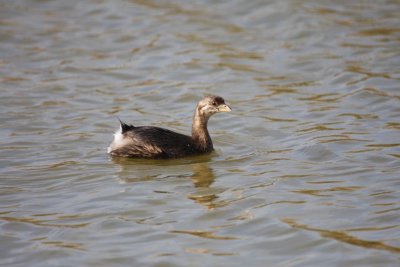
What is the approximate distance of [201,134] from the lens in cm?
965

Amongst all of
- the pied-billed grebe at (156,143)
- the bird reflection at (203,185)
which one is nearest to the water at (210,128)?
the bird reflection at (203,185)

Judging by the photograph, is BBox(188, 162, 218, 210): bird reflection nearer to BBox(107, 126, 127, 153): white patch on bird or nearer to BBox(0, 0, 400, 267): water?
BBox(0, 0, 400, 267): water

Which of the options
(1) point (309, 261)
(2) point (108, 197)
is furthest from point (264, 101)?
(1) point (309, 261)

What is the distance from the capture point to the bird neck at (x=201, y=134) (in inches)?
377

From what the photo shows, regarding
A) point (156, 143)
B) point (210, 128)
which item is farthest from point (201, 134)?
point (210, 128)

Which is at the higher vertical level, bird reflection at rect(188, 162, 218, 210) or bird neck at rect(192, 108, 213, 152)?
bird neck at rect(192, 108, 213, 152)

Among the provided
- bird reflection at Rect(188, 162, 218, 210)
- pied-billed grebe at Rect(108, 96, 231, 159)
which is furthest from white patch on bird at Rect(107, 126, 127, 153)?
bird reflection at Rect(188, 162, 218, 210)

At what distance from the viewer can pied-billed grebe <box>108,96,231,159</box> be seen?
30.2ft

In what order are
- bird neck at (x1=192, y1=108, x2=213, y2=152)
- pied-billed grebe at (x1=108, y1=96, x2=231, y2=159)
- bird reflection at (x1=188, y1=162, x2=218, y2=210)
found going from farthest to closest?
bird neck at (x1=192, y1=108, x2=213, y2=152), pied-billed grebe at (x1=108, y1=96, x2=231, y2=159), bird reflection at (x1=188, y1=162, x2=218, y2=210)

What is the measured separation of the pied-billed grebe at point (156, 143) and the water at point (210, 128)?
0.13 meters

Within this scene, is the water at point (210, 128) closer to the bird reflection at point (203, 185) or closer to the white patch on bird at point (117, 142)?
the bird reflection at point (203, 185)

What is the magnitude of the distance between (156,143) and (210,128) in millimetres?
1818

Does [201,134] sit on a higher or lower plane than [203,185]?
higher

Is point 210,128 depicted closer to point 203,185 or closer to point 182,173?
point 182,173
